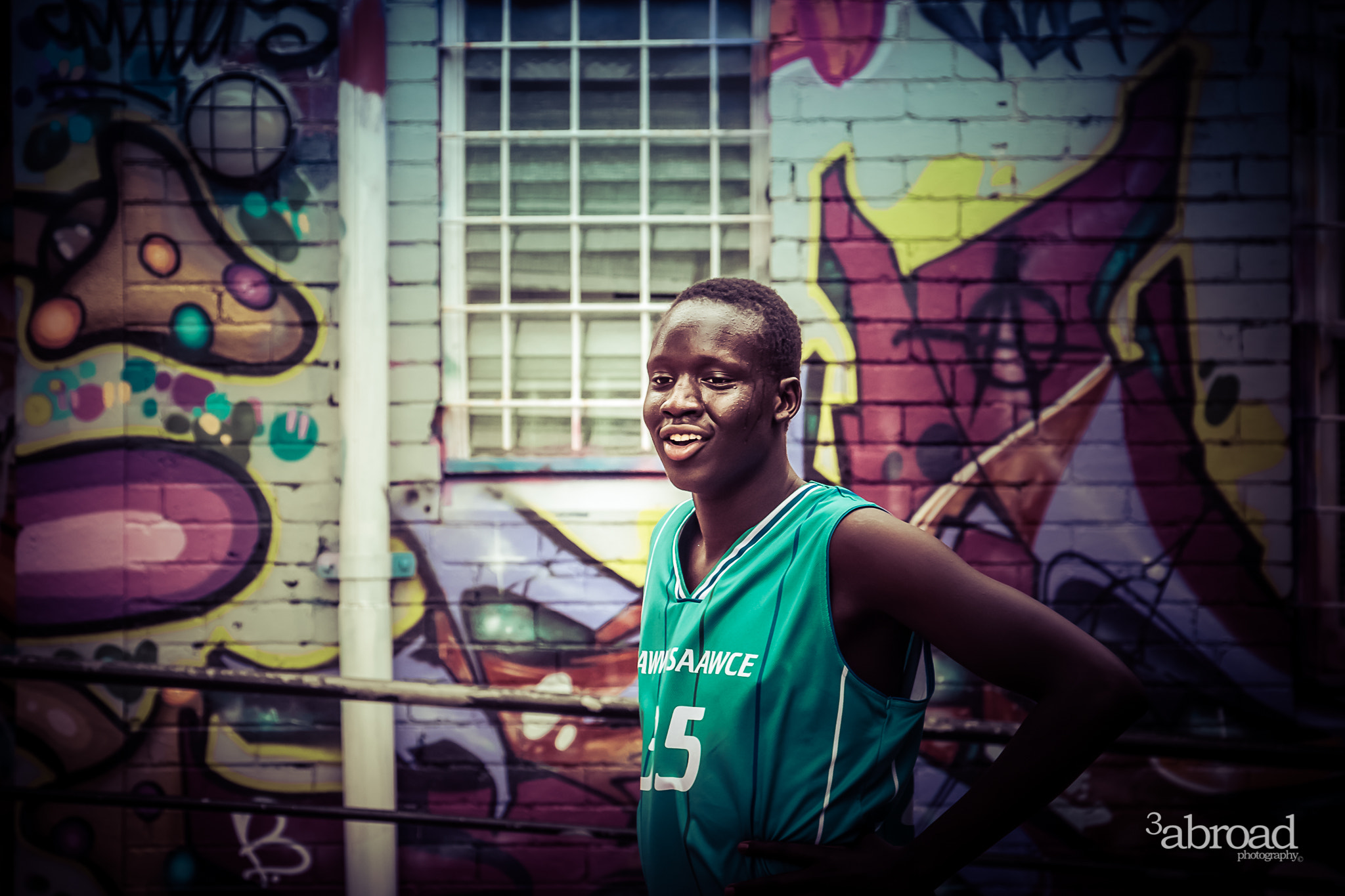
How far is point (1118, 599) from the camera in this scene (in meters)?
2.60

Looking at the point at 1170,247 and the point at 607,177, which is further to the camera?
the point at 607,177

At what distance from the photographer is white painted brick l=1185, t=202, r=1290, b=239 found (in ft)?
8.56

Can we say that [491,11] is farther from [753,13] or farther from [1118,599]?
[1118,599]

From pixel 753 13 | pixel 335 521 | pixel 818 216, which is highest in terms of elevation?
pixel 753 13

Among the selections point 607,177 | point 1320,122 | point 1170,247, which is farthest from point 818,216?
point 1320,122

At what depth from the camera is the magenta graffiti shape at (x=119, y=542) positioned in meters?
2.68

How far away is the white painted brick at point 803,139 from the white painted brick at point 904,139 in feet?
0.25

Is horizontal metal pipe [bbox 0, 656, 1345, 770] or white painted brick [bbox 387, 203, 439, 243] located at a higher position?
white painted brick [bbox 387, 203, 439, 243]

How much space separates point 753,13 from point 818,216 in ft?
2.65

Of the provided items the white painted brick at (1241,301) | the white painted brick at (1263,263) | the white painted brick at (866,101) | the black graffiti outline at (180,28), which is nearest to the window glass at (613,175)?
the white painted brick at (866,101)

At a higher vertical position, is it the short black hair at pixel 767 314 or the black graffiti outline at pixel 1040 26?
the black graffiti outline at pixel 1040 26

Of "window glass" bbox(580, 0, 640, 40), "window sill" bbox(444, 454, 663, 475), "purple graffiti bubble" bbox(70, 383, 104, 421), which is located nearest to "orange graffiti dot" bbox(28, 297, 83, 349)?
"purple graffiti bubble" bbox(70, 383, 104, 421)

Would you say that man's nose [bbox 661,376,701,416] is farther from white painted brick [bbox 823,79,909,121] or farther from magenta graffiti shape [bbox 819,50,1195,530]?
white painted brick [bbox 823,79,909,121]

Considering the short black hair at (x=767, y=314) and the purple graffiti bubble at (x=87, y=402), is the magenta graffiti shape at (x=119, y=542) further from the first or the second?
the short black hair at (x=767, y=314)
